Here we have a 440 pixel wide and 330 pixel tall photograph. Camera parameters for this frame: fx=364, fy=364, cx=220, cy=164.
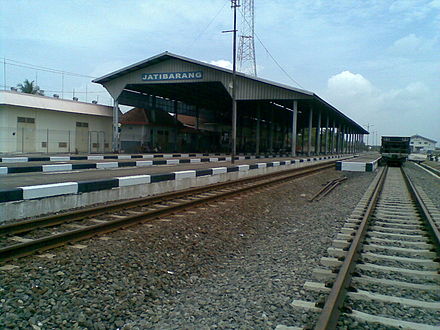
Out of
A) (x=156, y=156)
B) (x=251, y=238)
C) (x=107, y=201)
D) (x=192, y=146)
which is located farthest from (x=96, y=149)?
(x=251, y=238)

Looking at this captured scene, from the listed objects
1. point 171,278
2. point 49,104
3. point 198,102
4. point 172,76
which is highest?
point 172,76

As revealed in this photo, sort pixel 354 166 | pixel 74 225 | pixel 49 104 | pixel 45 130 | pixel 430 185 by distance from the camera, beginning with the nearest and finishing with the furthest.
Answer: pixel 74 225 < pixel 430 185 < pixel 354 166 < pixel 45 130 < pixel 49 104

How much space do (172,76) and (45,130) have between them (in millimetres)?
11604

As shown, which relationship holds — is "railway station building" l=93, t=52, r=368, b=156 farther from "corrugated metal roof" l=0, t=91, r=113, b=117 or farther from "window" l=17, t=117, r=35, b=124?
"window" l=17, t=117, r=35, b=124

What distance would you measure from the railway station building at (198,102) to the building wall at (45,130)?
247 cm

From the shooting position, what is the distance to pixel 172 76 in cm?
3225

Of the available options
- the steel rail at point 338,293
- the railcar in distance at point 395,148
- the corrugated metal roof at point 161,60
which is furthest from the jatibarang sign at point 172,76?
the steel rail at point 338,293

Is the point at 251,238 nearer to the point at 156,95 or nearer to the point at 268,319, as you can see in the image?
the point at 268,319

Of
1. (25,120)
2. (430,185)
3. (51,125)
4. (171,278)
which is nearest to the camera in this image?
(171,278)

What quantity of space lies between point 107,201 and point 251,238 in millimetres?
4354

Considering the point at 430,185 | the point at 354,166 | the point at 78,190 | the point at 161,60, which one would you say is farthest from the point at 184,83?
the point at 78,190

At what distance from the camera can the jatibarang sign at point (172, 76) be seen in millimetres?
31406

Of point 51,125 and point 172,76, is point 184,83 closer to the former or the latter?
point 172,76

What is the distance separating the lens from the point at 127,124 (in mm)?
38594
